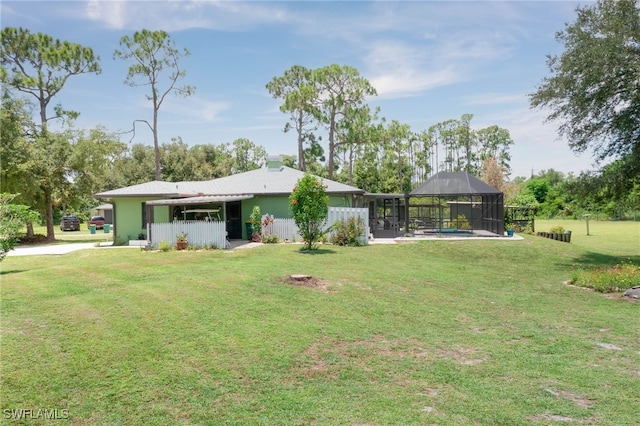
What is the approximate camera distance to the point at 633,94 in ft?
54.4

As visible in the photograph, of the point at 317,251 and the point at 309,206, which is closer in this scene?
the point at 317,251

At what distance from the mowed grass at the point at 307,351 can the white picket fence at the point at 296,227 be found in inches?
351

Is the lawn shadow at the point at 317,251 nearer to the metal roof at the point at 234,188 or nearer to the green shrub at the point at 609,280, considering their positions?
the metal roof at the point at 234,188

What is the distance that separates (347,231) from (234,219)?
630cm

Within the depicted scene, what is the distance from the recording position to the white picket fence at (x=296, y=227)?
19672mm

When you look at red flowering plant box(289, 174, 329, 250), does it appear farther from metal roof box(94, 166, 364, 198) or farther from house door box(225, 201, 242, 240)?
house door box(225, 201, 242, 240)

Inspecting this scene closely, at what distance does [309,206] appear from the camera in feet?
54.0

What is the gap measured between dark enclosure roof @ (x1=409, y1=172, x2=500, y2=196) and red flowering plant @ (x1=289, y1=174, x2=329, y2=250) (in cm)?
916

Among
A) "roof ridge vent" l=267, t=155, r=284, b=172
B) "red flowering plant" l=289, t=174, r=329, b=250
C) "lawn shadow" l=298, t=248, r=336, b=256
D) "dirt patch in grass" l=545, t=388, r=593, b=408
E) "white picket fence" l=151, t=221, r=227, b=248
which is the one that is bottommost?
"dirt patch in grass" l=545, t=388, r=593, b=408

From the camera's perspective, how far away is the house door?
71.8ft

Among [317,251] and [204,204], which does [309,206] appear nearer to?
[317,251]

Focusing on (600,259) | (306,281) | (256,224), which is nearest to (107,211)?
(256,224)

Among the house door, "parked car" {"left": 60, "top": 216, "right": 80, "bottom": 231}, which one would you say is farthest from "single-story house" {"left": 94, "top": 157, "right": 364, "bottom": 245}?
"parked car" {"left": 60, "top": 216, "right": 80, "bottom": 231}

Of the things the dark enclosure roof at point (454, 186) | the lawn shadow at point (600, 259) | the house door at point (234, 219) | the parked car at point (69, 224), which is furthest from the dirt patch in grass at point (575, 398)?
the parked car at point (69, 224)
